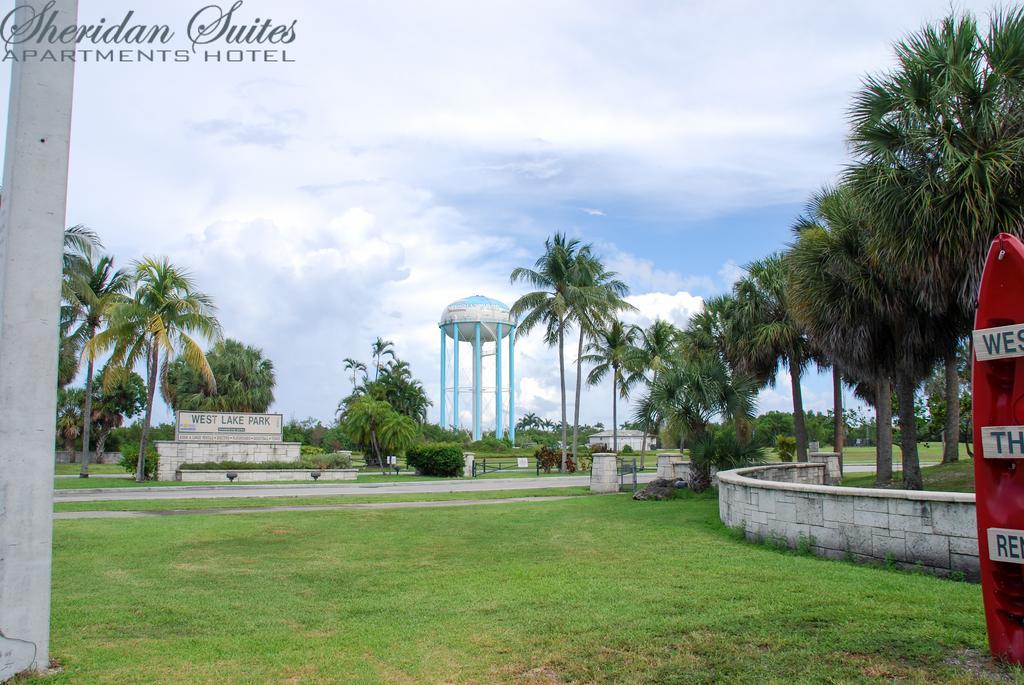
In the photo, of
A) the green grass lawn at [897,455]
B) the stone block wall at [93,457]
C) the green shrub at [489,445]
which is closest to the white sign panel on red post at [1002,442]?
the green grass lawn at [897,455]

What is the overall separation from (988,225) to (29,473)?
12890 millimetres

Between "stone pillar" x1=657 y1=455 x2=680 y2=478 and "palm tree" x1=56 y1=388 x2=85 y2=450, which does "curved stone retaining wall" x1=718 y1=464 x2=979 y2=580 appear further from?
"palm tree" x1=56 y1=388 x2=85 y2=450

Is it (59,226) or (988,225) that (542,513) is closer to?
(988,225)

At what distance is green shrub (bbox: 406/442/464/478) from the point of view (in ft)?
118

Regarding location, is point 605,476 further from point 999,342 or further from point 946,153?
point 999,342

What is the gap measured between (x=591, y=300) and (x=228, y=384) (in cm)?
3127

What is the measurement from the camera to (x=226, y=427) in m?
33.8

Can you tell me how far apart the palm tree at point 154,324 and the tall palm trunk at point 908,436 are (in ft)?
74.9

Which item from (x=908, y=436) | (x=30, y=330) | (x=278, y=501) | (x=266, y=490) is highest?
(x=30, y=330)

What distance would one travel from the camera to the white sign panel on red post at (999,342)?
5238mm

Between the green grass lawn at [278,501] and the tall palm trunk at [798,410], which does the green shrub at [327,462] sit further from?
the tall palm trunk at [798,410]

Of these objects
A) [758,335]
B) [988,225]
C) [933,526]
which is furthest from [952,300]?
[758,335]

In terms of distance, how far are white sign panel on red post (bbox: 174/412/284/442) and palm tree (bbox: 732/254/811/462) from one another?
20879 millimetres

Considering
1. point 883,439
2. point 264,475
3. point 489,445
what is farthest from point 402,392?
point 883,439
